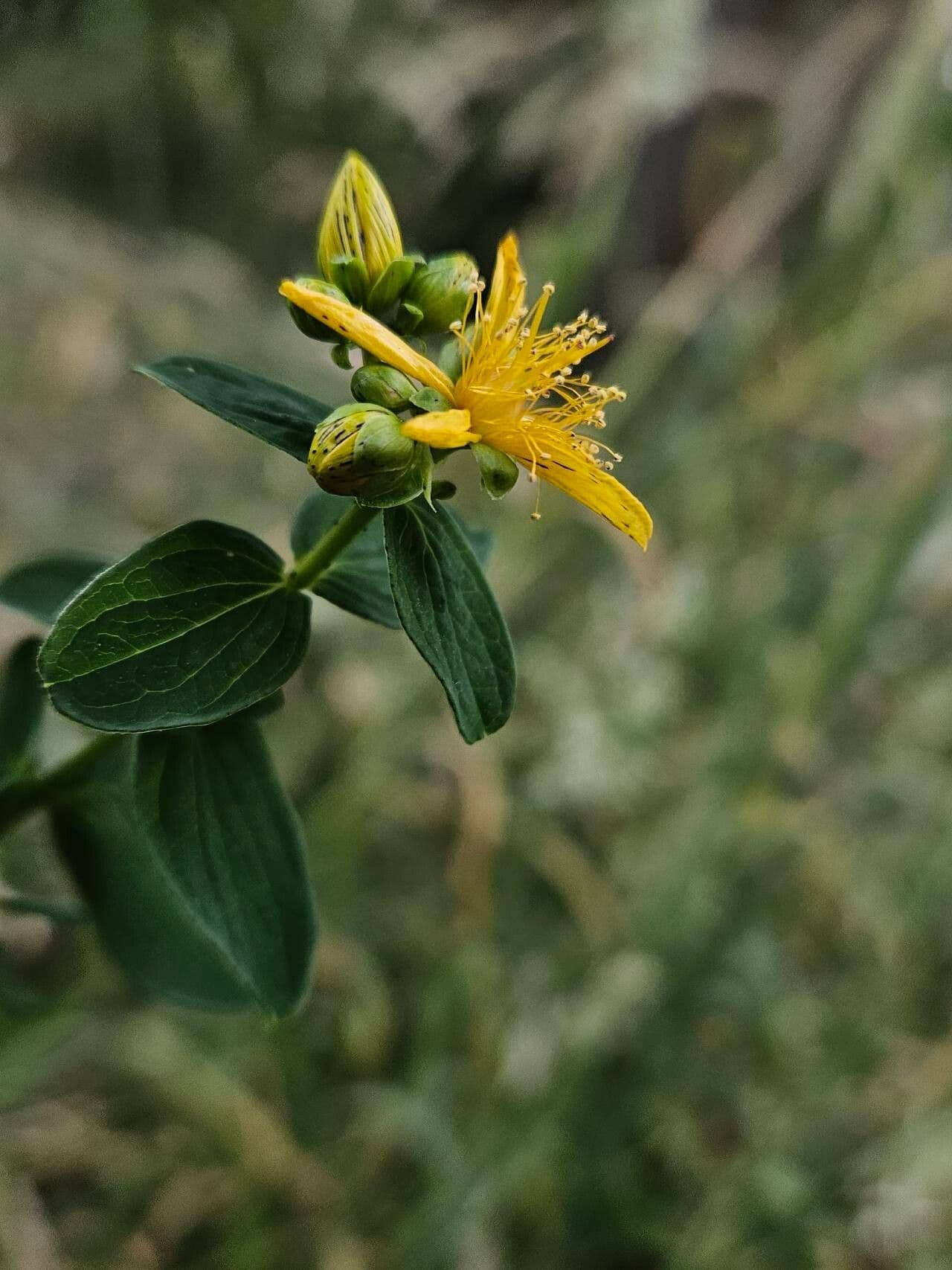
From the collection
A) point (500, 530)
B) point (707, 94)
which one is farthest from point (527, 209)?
point (500, 530)

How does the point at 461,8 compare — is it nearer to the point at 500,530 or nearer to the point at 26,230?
the point at 26,230

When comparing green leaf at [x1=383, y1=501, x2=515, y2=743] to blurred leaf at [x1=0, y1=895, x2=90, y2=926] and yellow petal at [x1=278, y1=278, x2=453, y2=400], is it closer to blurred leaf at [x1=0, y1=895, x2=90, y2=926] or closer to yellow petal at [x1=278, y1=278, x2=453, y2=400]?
yellow petal at [x1=278, y1=278, x2=453, y2=400]

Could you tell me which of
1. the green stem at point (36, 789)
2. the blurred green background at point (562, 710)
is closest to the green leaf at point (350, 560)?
the green stem at point (36, 789)

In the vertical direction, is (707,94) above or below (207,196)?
above

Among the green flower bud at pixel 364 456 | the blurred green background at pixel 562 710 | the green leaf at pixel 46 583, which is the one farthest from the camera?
the blurred green background at pixel 562 710

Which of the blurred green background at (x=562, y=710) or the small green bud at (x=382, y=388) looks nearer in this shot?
the small green bud at (x=382, y=388)

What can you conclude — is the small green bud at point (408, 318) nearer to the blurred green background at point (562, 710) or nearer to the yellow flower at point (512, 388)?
the yellow flower at point (512, 388)

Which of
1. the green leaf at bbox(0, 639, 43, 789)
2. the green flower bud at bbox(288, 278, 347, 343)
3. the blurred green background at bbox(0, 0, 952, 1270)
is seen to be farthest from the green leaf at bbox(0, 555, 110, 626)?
the blurred green background at bbox(0, 0, 952, 1270)
